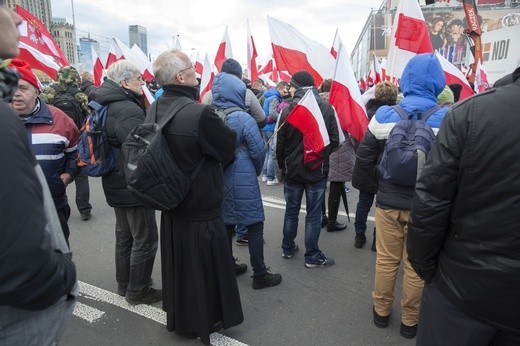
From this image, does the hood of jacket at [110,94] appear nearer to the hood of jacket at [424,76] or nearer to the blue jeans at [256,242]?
the blue jeans at [256,242]

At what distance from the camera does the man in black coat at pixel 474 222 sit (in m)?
1.38

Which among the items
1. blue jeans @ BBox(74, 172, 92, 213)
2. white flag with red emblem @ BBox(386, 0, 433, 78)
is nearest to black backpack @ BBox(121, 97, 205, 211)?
white flag with red emblem @ BBox(386, 0, 433, 78)

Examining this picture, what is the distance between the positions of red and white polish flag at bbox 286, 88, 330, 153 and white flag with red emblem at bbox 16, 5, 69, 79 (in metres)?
3.13

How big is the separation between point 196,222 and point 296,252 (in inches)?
78.4

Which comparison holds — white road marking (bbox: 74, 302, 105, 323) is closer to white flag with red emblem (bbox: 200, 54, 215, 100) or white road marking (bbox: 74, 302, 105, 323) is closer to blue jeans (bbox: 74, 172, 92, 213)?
blue jeans (bbox: 74, 172, 92, 213)

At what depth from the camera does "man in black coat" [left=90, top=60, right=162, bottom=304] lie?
292cm

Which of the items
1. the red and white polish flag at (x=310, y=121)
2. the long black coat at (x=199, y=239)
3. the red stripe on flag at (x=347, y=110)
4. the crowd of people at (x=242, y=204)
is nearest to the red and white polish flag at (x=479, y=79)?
the crowd of people at (x=242, y=204)

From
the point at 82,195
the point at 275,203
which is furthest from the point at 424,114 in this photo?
the point at 82,195

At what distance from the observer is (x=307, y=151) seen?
3.59m

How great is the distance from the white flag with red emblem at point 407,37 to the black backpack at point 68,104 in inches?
174

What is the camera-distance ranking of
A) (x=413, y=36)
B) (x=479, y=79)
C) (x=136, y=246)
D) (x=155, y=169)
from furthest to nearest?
(x=479, y=79) < (x=413, y=36) < (x=136, y=246) < (x=155, y=169)

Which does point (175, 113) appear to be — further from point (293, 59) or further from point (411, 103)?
point (293, 59)

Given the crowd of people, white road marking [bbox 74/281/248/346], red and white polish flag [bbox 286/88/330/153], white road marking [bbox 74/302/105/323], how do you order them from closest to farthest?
1. the crowd of people
2. white road marking [bbox 74/281/248/346]
3. white road marking [bbox 74/302/105/323]
4. red and white polish flag [bbox 286/88/330/153]

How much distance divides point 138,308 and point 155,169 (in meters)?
1.54
